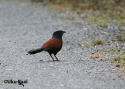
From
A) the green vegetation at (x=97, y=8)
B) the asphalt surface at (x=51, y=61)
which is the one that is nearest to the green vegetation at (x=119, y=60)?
Answer: the asphalt surface at (x=51, y=61)

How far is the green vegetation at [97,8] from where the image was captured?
20.3 m

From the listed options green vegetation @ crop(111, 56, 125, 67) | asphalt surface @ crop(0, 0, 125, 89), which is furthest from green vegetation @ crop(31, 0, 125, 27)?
green vegetation @ crop(111, 56, 125, 67)

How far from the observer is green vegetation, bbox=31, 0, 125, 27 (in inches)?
799

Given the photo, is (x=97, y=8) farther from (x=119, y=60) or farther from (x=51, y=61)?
(x=119, y=60)

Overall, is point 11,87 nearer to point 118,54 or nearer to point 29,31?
point 118,54

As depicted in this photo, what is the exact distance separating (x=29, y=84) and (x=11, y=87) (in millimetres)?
371

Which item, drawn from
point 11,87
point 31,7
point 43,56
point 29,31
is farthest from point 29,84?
point 31,7

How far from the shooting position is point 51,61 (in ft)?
36.5

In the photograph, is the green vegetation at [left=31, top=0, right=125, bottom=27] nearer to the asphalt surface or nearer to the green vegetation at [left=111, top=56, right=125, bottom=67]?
the asphalt surface

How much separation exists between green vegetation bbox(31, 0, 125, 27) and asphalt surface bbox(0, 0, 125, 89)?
2.12 ft

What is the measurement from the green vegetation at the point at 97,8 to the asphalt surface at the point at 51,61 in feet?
2.12

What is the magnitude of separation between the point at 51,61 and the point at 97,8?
45.0 ft

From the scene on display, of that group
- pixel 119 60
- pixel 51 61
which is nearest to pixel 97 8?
pixel 51 61

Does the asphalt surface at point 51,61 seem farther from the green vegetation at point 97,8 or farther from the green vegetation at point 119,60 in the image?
the green vegetation at point 97,8
